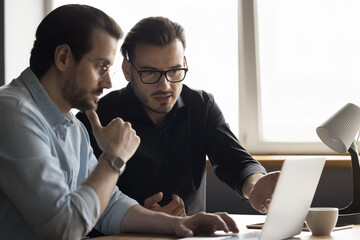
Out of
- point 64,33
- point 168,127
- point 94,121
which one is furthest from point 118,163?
point 168,127

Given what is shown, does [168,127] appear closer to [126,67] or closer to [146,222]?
[126,67]

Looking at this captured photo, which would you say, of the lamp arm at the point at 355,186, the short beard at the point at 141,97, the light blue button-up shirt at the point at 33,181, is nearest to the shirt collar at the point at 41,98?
the light blue button-up shirt at the point at 33,181

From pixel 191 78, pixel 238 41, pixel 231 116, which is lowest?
pixel 231 116

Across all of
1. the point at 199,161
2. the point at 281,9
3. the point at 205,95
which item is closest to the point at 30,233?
the point at 199,161

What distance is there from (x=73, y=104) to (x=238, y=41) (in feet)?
5.93

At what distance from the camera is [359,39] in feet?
10.2

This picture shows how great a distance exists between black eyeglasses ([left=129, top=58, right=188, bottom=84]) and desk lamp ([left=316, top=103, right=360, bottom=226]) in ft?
2.06

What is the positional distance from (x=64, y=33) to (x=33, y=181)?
48 cm

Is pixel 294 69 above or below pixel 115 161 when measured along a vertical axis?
below

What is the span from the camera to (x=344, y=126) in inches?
78.1

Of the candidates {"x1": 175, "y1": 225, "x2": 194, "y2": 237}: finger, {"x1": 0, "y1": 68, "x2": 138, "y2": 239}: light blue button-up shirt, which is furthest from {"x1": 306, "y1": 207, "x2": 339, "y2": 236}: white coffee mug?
{"x1": 0, "y1": 68, "x2": 138, "y2": 239}: light blue button-up shirt

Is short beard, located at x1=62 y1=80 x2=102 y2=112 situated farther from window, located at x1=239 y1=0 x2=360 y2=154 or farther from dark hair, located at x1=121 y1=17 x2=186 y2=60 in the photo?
window, located at x1=239 y1=0 x2=360 y2=154

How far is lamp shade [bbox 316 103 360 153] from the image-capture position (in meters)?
1.97

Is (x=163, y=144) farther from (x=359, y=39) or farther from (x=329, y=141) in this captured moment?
(x=359, y=39)
